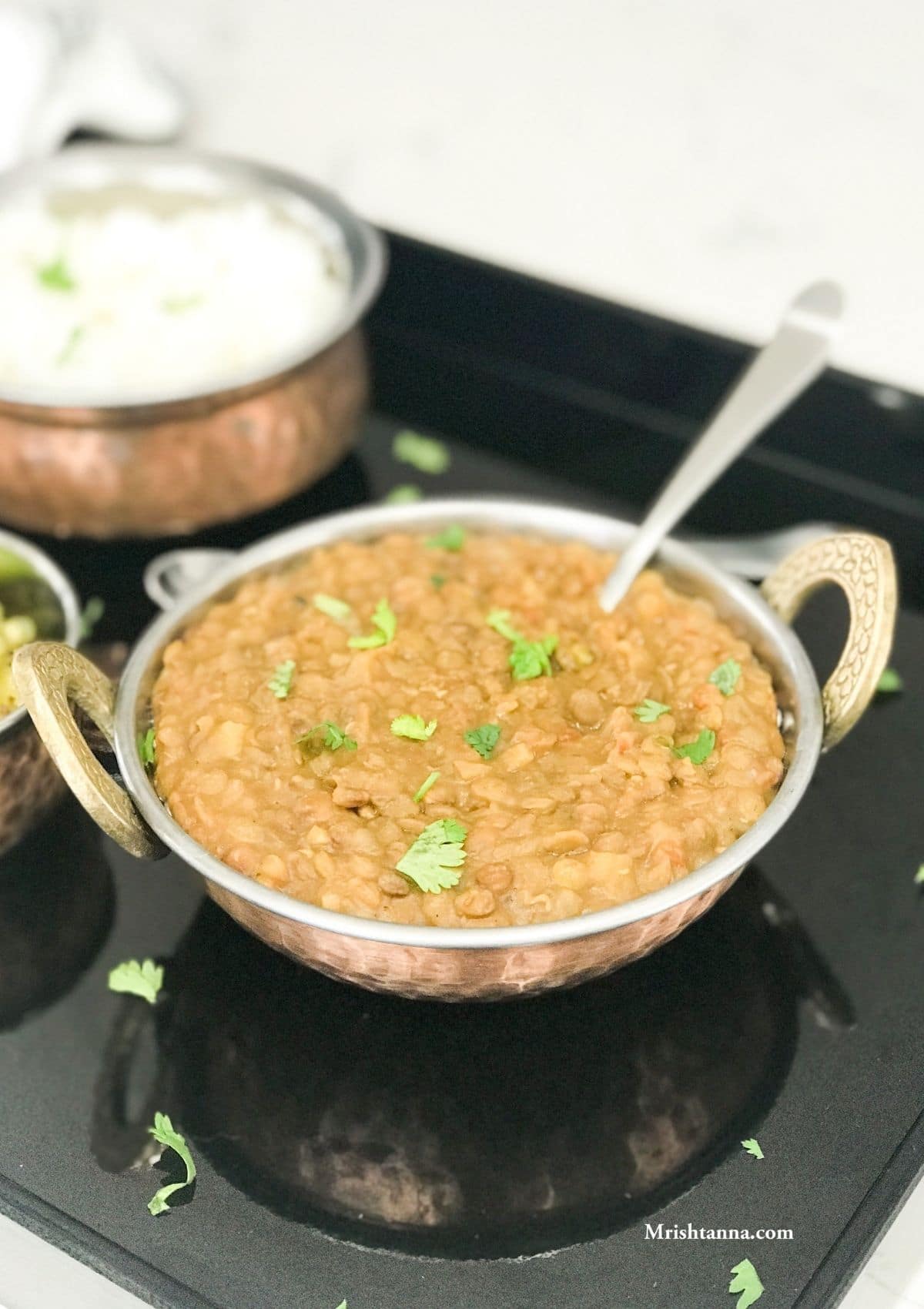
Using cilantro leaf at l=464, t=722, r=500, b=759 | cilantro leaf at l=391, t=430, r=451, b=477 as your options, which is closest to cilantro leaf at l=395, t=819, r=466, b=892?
cilantro leaf at l=464, t=722, r=500, b=759

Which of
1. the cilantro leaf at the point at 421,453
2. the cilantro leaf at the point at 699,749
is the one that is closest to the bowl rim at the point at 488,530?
the cilantro leaf at the point at 699,749

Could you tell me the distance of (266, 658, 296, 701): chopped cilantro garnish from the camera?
83.4 inches

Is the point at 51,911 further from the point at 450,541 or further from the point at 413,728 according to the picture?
the point at 450,541

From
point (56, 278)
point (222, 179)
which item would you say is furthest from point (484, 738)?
point (222, 179)

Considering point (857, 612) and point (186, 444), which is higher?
point (857, 612)

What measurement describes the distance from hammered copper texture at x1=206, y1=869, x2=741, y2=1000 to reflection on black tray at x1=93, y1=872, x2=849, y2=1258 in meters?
0.17

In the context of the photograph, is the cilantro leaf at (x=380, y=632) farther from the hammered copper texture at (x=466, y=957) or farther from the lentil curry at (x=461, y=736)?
the hammered copper texture at (x=466, y=957)

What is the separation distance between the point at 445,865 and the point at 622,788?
272 mm

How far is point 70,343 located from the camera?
295 cm

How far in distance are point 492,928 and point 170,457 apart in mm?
1271

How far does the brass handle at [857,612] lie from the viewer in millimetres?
2098

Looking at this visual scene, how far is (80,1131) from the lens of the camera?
202 centimetres

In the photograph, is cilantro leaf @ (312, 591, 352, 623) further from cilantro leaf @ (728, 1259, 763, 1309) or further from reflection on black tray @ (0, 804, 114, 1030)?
cilantro leaf @ (728, 1259, 763, 1309)

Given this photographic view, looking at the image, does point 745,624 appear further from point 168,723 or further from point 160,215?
point 160,215
